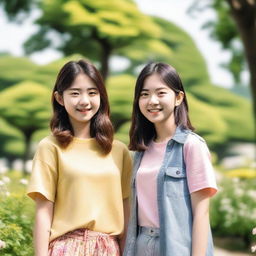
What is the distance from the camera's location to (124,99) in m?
13.2

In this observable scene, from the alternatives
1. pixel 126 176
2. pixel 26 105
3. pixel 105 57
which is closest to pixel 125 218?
pixel 126 176

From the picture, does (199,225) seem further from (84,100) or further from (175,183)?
(84,100)

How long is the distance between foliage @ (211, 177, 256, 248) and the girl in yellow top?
489 cm

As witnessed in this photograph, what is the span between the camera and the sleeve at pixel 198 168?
2.13m

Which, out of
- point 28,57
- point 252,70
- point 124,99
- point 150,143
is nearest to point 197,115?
point 124,99

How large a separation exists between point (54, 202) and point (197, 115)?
41.8 feet

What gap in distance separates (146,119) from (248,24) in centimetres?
569

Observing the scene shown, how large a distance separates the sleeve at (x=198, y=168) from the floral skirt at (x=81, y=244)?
0.36 metres

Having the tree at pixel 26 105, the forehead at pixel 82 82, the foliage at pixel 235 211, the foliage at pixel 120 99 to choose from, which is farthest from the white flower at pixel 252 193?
the tree at pixel 26 105

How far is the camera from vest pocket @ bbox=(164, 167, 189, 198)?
2154 millimetres

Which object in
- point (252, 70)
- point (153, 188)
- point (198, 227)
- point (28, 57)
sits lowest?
point (198, 227)

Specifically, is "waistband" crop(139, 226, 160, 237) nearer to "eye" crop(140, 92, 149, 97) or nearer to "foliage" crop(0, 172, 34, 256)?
"eye" crop(140, 92, 149, 97)

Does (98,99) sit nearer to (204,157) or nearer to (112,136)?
(112,136)

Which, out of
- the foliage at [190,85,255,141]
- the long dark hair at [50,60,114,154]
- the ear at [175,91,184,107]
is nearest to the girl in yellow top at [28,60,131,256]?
the long dark hair at [50,60,114,154]
